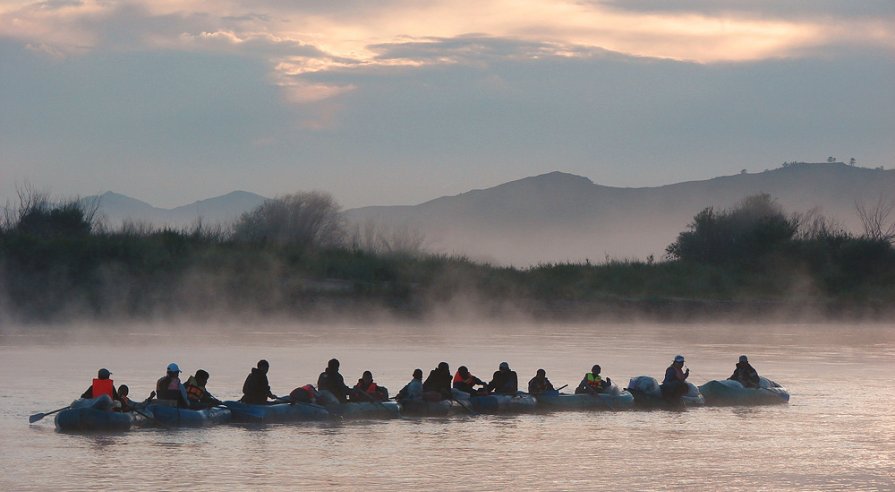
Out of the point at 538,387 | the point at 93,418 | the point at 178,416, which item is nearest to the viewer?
the point at 93,418

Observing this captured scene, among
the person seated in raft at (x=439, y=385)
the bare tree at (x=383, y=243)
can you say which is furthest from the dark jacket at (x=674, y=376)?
the bare tree at (x=383, y=243)

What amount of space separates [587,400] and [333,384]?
627cm

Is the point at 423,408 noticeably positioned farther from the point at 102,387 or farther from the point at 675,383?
the point at 102,387

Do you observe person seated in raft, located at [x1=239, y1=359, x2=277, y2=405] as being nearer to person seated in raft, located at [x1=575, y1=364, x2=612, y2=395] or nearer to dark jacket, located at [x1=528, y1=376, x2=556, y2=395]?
dark jacket, located at [x1=528, y1=376, x2=556, y2=395]

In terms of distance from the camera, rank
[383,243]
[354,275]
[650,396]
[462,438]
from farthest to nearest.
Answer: [383,243] < [354,275] < [650,396] < [462,438]

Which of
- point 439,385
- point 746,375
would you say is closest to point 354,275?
point 746,375

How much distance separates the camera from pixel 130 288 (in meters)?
65.8

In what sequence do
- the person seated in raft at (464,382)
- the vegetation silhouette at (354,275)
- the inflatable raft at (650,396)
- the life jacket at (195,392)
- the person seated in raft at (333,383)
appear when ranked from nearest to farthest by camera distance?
the life jacket at (195,392)
the person seated in raft at (333,383)
the person seated in raft at (464,382)
the inflatable raft at (650,396)
the vegetation silhouette at (354,275)

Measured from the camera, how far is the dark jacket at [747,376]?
34156 millimetres

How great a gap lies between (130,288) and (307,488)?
46865 millimetres

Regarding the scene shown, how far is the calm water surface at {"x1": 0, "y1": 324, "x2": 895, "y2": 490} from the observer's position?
21.8 metres

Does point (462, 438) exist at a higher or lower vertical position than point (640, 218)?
lower

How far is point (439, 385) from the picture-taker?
3031 centimetres

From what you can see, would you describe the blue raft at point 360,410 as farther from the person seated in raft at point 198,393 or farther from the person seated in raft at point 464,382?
the person seated in raft at point 198,393
